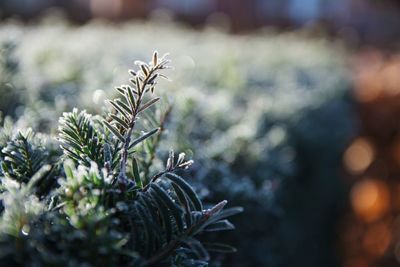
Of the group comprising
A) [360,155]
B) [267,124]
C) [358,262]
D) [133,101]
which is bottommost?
[358,262]

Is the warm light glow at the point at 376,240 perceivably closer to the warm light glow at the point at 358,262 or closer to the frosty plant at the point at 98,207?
the warm light glow at the point at 358,262

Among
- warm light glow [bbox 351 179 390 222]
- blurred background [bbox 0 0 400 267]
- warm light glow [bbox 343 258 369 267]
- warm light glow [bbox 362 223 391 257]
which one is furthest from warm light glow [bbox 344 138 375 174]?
warm light glow [bbox 343 258 369 267]

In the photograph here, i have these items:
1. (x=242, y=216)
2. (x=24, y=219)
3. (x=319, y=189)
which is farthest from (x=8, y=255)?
(x=319, y=189)

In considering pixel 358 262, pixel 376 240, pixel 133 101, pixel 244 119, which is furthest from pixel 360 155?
pixel 133 101

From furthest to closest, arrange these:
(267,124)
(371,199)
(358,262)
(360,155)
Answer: (360,155), (371,199), (358,262), (267,124)

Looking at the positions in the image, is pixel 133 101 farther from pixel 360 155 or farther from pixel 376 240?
pixel 360 155

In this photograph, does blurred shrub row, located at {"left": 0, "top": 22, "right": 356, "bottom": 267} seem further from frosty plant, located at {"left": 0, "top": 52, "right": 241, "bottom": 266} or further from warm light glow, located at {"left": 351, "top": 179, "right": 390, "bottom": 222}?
warm light glow, located at {"left": 351, "top": 179, "right": 390, "bottom": 222}

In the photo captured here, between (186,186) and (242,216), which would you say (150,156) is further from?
(242,216)
